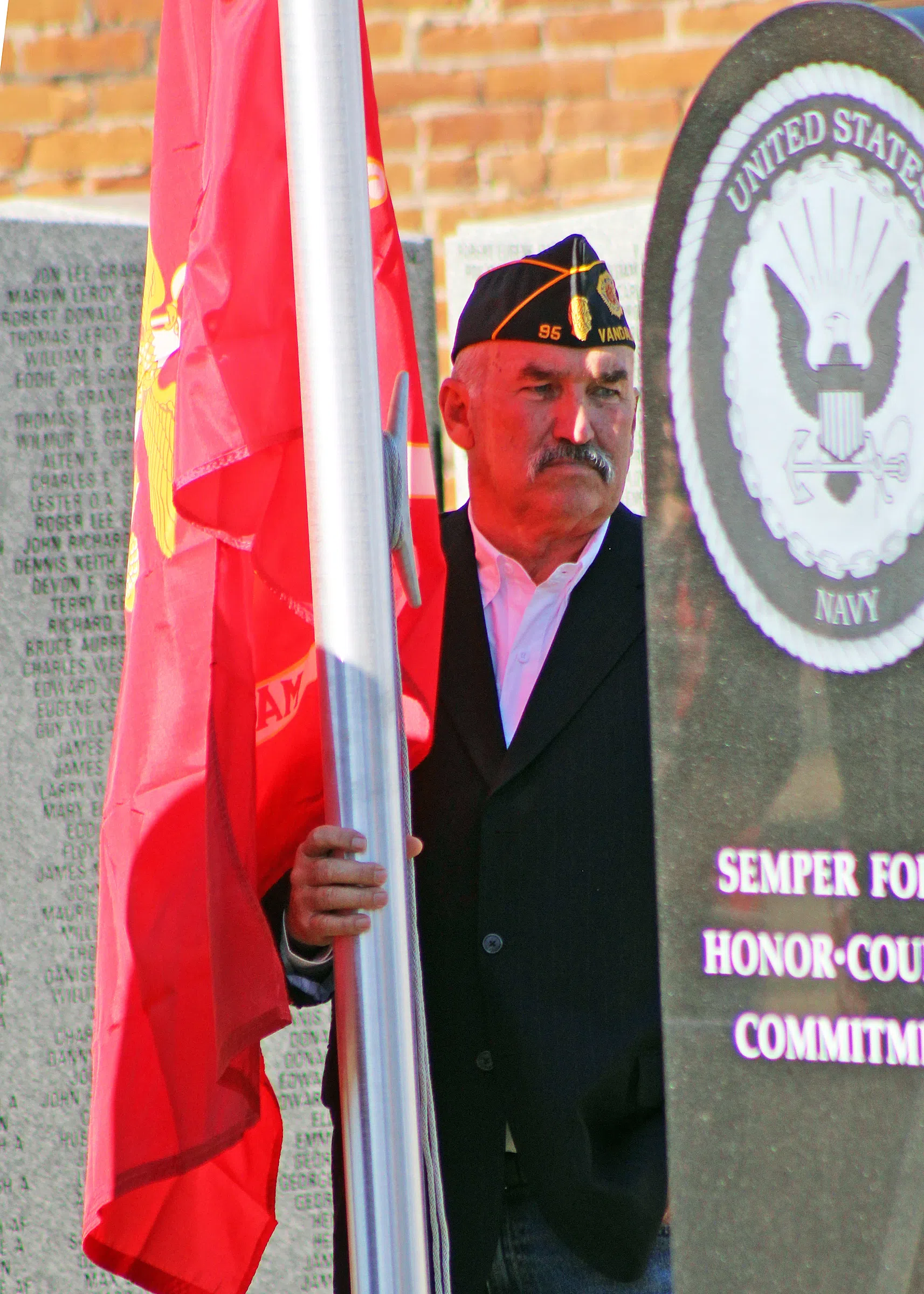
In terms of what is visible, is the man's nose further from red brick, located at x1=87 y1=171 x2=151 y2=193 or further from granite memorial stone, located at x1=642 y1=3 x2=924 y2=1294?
red brick, located at x1=87 y1=171 x2=151 y2=193

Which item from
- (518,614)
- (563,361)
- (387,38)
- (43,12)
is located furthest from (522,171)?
(518,614)

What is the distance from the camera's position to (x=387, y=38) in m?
3.61

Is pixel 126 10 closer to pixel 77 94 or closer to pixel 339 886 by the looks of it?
pixel 77 94

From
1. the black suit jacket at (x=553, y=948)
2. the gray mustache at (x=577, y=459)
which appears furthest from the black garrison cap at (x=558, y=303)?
the black suit jacket at (x=553, y=948)

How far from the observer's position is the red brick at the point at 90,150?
3574 mm

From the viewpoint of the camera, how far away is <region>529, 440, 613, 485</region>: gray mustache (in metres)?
2.12

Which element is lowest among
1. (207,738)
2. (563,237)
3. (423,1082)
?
(423,1082)

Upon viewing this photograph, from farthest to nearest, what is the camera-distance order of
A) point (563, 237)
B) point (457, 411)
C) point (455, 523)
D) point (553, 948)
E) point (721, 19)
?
point (721, 19)
point (563, 237)
point (457, 411)
point (455, 523)
point (553, 948)

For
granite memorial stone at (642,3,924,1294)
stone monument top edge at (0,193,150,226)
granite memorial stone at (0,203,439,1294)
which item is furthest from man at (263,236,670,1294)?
stone monument top edge at (0,193,150,226)

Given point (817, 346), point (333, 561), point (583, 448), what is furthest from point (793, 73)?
point (583, 448)

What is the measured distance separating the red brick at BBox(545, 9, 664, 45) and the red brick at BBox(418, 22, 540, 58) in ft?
0.16

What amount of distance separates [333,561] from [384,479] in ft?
0.32

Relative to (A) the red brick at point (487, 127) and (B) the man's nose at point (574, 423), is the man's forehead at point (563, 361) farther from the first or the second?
(A) the red brick at point (487, 127)

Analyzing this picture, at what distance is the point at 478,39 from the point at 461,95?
0.13m
